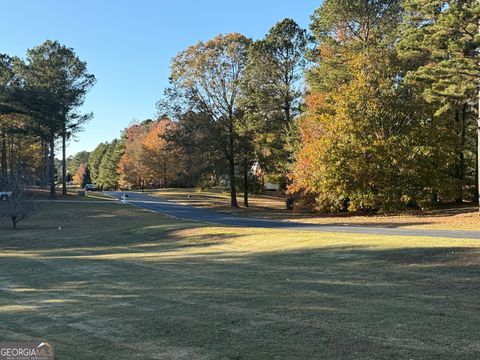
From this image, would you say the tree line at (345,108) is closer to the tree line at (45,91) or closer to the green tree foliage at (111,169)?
the tree line at (45,91)

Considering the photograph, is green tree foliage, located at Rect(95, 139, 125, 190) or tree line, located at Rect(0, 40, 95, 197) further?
green tree foliage, located at Rect(95, 139, 125, 190)

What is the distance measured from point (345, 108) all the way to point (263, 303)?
2745 cm

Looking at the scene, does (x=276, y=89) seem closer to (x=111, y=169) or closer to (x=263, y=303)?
(x=263, y=303)

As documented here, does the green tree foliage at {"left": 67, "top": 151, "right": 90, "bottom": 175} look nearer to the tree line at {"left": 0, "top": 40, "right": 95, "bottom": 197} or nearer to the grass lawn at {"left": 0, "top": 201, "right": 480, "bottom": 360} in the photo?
the tree line at {"left": 0, "top": 40, "right": 95, "bottom": 197}

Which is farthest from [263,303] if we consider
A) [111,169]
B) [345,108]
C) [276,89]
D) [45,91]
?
[111,169]

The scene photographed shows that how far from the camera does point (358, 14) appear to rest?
114 feet

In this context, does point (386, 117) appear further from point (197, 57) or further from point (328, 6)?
point (197, 57)

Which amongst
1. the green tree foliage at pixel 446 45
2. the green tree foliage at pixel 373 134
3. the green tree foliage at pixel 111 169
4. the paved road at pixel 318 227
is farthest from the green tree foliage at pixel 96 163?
the green tree foliage at pixel 446 45

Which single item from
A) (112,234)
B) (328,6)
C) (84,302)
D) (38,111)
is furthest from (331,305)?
(38,111)

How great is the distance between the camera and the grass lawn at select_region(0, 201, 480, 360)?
5.36 meters

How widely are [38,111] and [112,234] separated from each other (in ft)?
73.7

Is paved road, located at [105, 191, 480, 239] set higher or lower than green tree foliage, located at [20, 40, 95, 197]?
lower

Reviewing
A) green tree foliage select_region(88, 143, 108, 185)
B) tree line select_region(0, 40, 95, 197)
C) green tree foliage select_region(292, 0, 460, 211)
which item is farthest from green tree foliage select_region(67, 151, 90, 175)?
green tree foliage select_region(292, 0, 460, 211)

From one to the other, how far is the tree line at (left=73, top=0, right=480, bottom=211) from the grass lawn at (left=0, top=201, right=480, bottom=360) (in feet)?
48.4
